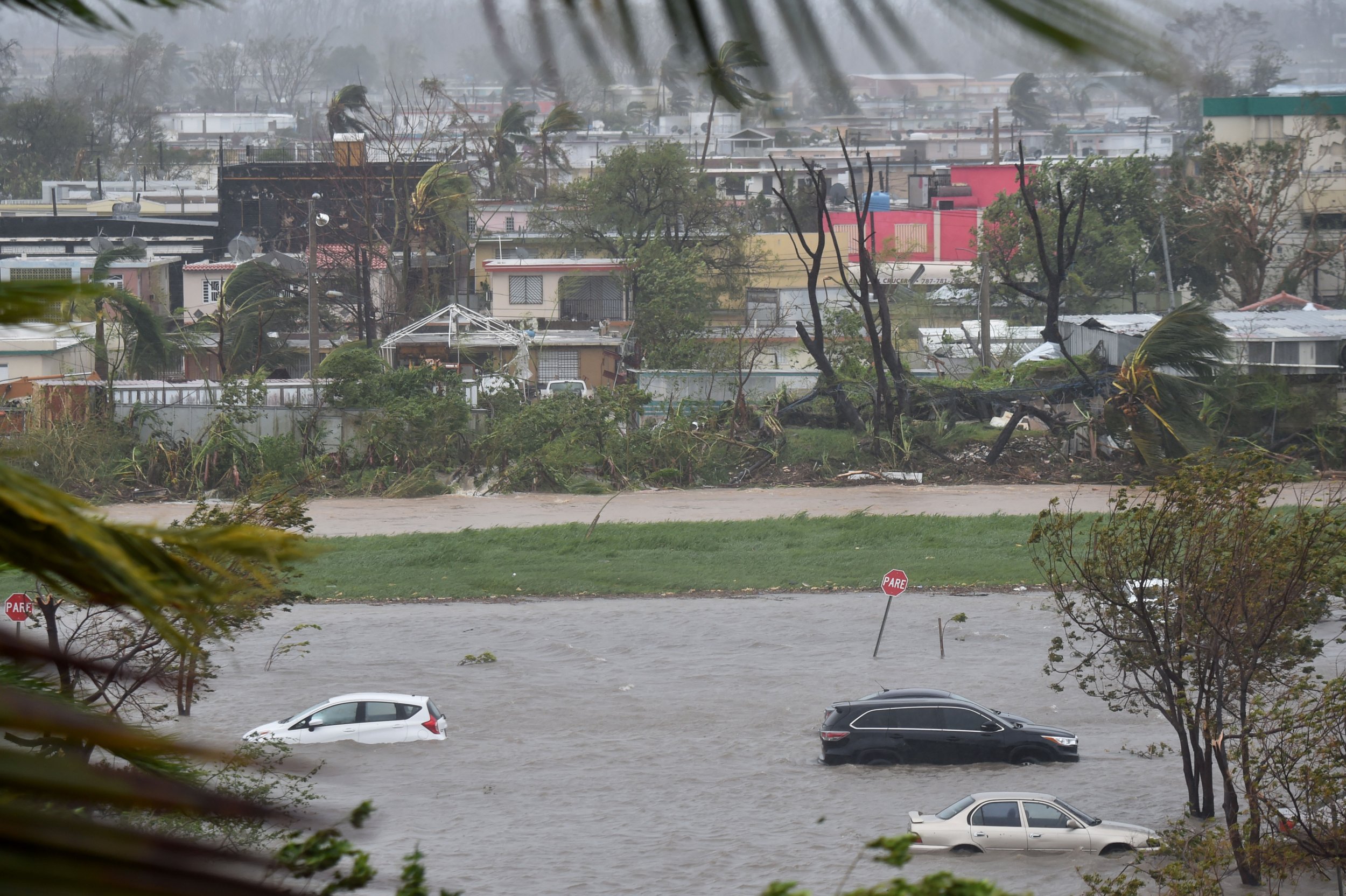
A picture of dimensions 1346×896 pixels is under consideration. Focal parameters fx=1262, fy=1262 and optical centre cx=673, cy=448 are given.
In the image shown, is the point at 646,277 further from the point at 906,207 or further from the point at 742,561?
the point at 906,207

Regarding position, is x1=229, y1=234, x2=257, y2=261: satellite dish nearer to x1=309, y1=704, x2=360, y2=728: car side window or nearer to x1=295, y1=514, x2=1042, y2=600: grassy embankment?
x1=295, y1=514, x2=1042, y2=600: grassy embankment

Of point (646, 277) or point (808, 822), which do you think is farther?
point (646, 277)

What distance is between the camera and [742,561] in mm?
16328

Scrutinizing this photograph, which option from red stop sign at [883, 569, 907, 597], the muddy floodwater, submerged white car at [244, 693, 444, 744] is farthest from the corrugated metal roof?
submerged white car at [244, 693, 444, 744]

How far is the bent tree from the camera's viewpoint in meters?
7.43

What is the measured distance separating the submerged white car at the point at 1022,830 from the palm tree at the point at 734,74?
24.7 feet

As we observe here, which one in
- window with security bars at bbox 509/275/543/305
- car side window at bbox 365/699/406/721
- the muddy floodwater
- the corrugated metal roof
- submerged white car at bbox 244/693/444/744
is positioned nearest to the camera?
the muddy floodwater

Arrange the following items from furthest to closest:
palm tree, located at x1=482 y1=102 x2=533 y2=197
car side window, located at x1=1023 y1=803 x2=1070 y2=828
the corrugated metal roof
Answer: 1. palm tree, located at x1=482 y1=102 x2=533 y2=197
2. the corrugated metal roof
3. car side window, located at x1=1023 y1=803 x2=1070 y2=828

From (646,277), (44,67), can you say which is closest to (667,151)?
(646,277)

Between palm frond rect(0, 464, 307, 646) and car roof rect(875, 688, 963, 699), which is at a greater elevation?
palm frond rect(0, 464, 307, 646)

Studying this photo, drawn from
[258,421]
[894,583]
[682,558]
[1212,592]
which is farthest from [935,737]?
[258,421]

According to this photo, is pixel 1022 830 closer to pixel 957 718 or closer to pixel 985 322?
pixel 957 718

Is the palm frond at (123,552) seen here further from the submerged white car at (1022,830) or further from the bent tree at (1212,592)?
the submerged white car at (1022,830)

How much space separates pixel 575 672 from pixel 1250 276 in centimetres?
2026
